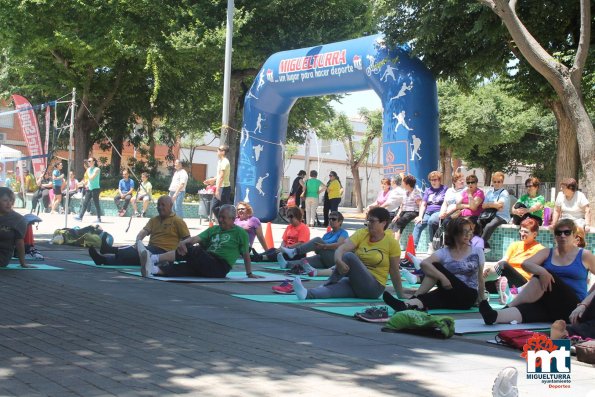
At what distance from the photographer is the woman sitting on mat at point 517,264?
995 cm

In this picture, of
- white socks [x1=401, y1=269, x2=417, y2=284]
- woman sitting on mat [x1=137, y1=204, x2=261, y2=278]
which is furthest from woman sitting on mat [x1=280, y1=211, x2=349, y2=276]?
woman sitting on mat [x1=137, y1=204, x2=261, y2=278]

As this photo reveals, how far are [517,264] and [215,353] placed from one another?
18.1 ft

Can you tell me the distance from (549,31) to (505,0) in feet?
17.3

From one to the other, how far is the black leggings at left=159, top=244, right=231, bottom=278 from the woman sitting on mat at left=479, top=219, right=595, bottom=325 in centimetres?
430

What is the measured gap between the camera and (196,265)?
1105 cm

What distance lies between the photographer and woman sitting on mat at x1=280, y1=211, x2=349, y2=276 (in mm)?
12453

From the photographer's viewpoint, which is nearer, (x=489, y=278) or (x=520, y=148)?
(x=489, y=278)

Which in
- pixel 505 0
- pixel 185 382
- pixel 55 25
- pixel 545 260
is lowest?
pixel 185 382

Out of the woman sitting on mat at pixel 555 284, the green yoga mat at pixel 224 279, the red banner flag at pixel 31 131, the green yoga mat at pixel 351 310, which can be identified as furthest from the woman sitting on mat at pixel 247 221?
the red banner flag at pixel 31 131

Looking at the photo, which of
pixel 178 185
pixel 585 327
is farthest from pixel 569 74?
pixel 585 327

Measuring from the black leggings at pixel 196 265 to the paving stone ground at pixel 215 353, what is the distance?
1.91 m

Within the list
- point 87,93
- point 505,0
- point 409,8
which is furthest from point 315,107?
point 505,0

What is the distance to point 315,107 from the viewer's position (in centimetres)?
3597

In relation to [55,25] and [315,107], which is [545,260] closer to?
[55,25]
